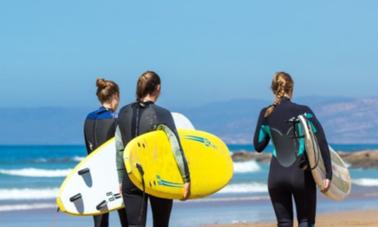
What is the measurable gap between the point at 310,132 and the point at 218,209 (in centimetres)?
980

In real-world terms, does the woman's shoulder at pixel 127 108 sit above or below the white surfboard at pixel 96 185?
above

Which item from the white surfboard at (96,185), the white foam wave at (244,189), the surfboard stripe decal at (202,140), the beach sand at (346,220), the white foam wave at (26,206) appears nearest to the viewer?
the surfboard stripe decal at (202,140)

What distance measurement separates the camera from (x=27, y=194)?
75.1 feet

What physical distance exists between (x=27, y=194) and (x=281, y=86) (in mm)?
16608

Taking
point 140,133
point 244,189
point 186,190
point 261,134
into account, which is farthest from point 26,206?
point 186,190

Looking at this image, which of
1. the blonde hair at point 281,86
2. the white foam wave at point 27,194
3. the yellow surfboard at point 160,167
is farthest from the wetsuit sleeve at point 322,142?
the white foam wave at point 27,194

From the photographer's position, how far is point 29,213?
632 inches

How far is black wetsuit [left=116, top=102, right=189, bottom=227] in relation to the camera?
653cm

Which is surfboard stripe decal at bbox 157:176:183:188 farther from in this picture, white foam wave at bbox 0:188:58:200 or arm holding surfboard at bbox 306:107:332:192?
→ white foam wave at bbox 0:188:58:200

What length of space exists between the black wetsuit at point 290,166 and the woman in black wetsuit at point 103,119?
1231 millimetres

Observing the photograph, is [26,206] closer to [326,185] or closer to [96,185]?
[96,185]

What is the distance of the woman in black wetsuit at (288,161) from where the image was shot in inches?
276

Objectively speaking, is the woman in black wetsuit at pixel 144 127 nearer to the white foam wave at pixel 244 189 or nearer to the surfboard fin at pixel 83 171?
the surfboard fin at pixel 83 171

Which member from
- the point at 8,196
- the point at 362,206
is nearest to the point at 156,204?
the point at 362,206
